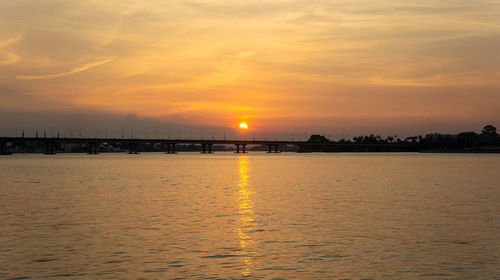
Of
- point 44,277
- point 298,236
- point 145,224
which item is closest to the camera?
point 44,277

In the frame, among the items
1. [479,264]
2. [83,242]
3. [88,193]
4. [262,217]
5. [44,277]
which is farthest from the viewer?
[88,193]

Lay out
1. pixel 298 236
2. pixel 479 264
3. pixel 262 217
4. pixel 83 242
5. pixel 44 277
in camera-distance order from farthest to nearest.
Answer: pixel 262 217 < pixel 298 236 < pixel 83 242 < pixel 479 264 < pixel 44 277

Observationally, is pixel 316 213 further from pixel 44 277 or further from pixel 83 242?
pixel 44 277

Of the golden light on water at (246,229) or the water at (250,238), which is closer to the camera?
the water at (250,238)

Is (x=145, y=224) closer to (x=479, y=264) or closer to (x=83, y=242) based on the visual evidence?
(x=83, y=242)

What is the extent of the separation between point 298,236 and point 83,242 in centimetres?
1096

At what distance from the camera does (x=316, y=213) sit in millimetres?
42719

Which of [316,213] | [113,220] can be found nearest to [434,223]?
[316,213]

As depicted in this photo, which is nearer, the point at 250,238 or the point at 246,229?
the point at 250,238

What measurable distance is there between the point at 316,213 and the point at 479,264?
763 inches

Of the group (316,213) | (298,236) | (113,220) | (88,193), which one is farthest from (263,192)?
(298,236)

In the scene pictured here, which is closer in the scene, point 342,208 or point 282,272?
point 282,272

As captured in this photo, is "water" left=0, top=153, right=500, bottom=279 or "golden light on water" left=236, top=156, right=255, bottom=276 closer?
"water" left=0, top=153, right=500, bottom=279

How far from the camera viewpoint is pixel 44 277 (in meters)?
21.4
